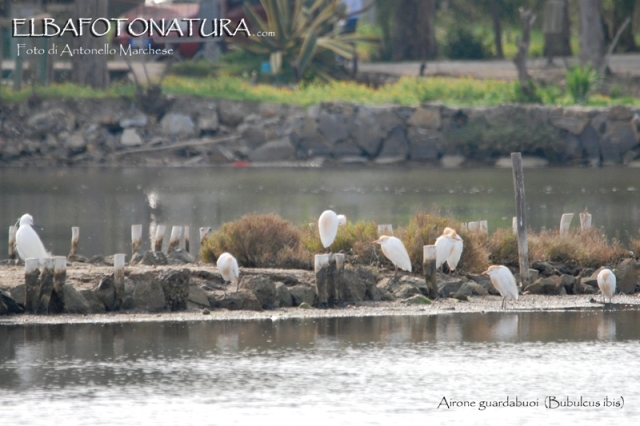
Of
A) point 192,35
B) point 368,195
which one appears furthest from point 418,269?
point 192,35

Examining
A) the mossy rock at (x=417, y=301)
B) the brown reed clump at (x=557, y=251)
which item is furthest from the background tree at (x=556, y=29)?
the mossy rock at (x=417, y=301)

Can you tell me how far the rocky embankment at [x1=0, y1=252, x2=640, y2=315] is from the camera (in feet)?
53.3

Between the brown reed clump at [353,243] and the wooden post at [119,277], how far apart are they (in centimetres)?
355

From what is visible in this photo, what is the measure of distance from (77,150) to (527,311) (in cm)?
2959

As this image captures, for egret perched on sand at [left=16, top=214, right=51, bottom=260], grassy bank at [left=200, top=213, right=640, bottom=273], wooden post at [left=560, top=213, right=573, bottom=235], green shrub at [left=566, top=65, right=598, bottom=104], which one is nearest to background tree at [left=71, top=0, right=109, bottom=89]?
green shrub at [left=566, top=65, right=598, bottom=104]

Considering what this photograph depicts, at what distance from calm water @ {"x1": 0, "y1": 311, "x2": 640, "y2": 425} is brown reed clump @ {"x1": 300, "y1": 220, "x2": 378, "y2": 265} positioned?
2.30 meters

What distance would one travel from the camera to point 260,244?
735 inches

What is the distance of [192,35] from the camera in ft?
156

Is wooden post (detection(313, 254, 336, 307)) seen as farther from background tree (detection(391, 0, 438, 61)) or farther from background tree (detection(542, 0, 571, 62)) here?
background tree (detection(391, 0, 438, 61))

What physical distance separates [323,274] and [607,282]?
4300mm
